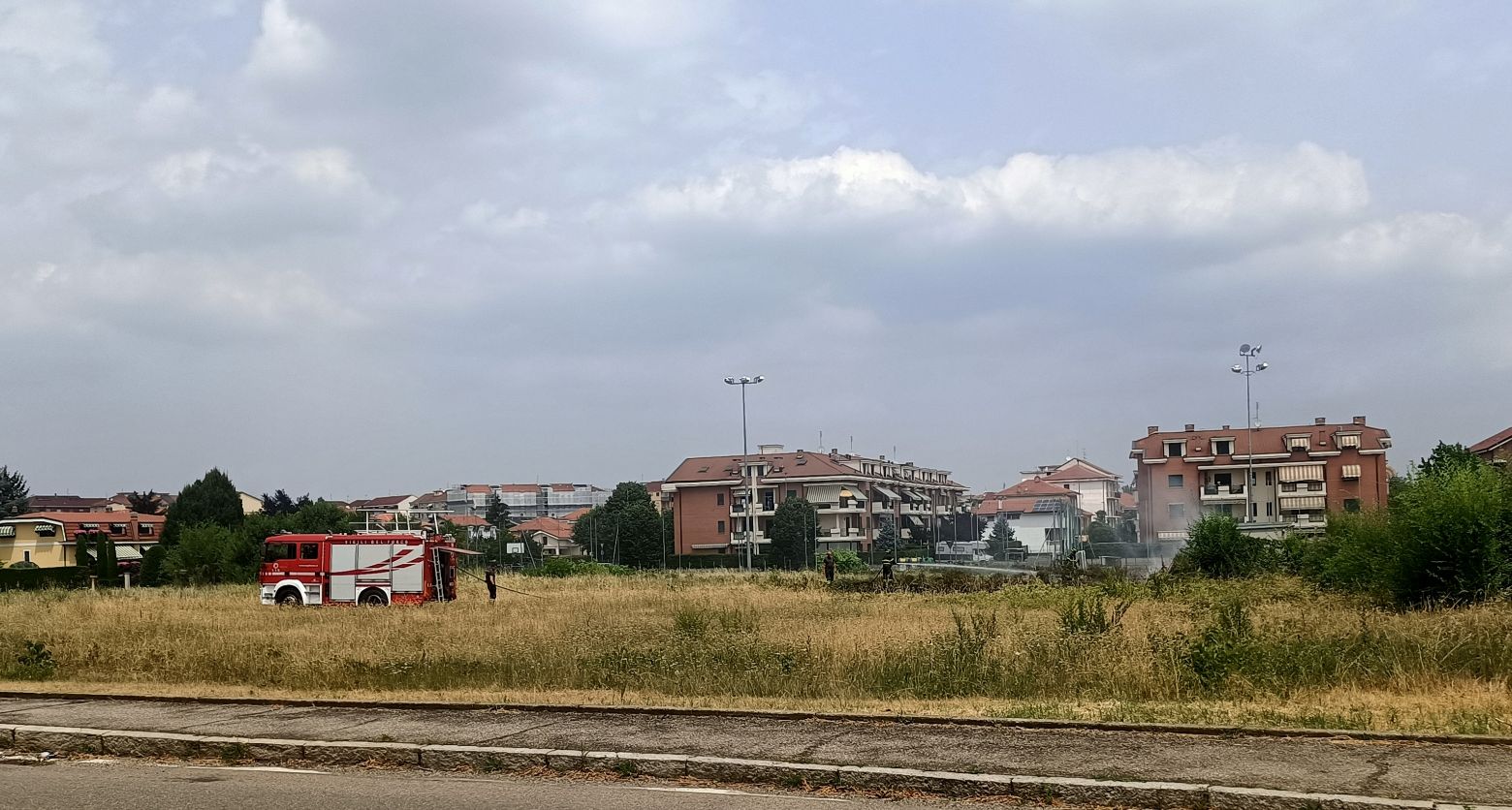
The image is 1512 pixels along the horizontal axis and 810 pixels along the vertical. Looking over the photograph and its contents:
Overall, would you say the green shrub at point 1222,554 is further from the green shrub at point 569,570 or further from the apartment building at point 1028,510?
the apartment building at point 1028,510

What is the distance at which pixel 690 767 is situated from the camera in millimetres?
9305

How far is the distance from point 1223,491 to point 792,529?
110 ft

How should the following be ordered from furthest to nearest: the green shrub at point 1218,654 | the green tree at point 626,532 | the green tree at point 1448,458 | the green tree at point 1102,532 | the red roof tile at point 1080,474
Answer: the red roof tile at point 1080,474
the green tree at point 626,532
the green tree at point 1102,532
the green tree at point 1448,458
the green shrub at point 1218,654

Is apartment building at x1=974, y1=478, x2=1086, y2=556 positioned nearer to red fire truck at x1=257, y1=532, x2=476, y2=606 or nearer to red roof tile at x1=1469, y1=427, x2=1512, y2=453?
red roof tile at x1=1469, y1=427, x2=1512, y2=453

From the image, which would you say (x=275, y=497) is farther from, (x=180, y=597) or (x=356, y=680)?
(x=356, y=680)

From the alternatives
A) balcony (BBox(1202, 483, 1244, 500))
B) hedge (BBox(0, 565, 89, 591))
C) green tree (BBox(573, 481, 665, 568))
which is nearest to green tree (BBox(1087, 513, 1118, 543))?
balcony (BBox(1202, 483, 1244, 500))

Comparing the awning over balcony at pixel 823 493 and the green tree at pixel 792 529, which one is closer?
the green tree at pixel 792 529

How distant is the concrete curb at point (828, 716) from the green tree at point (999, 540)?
7719cm

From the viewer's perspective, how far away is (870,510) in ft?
373

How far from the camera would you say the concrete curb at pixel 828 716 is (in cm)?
959

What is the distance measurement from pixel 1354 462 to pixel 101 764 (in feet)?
327

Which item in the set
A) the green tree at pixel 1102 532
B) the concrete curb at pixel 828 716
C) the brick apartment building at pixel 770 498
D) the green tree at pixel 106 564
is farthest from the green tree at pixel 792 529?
the concrete curb at pixel 828 716

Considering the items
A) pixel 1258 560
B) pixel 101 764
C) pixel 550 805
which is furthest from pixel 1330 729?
pixel 1258 560

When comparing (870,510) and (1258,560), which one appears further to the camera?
(870,510)
